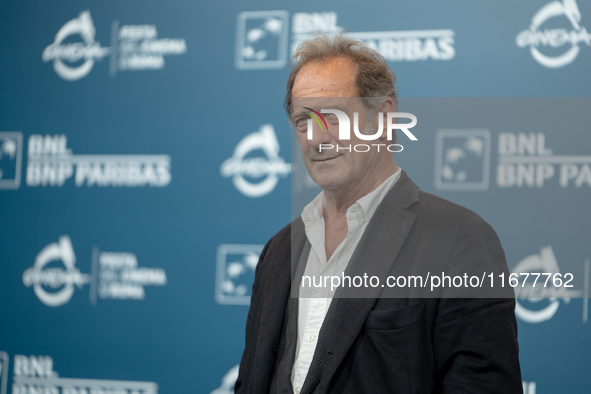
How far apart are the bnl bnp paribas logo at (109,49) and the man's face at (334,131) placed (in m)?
1.45

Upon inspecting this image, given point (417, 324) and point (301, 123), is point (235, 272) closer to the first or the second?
point (301, 123)

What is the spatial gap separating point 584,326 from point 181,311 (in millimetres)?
1772

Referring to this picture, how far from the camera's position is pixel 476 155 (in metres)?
1.30

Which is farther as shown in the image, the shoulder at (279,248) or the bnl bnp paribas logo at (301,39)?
the bnl bnp paribas logo at (301,39)

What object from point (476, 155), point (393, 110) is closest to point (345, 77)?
point (393, 110)

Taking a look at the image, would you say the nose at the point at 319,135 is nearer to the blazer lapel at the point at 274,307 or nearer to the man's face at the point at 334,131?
the man's face at the point at 334,131

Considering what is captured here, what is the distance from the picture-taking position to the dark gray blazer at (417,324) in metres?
1.05

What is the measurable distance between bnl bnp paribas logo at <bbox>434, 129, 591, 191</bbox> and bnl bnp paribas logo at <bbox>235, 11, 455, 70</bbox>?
1.05 m

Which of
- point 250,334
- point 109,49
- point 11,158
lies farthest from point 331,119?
point 11,158

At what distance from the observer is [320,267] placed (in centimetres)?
132

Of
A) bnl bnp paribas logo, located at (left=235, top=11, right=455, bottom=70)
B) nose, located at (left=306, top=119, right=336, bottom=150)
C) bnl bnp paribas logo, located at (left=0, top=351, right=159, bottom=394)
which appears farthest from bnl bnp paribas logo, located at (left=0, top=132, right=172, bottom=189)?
nose, located at (left=306, top=119, right=336, bottom=150)

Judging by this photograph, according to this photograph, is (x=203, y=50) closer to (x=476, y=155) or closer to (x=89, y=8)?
(x=89, y=8)

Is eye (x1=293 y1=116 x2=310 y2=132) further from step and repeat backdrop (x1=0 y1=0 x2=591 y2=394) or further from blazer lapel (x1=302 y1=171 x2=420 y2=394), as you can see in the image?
step and repeat backdrop (x1=0 y1=0 x2=591 y2=394)


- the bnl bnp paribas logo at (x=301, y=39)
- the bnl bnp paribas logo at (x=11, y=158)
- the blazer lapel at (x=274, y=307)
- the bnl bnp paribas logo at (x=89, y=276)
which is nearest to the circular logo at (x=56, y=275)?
the bnl bnp paribas logo at (x=89, y=276)
